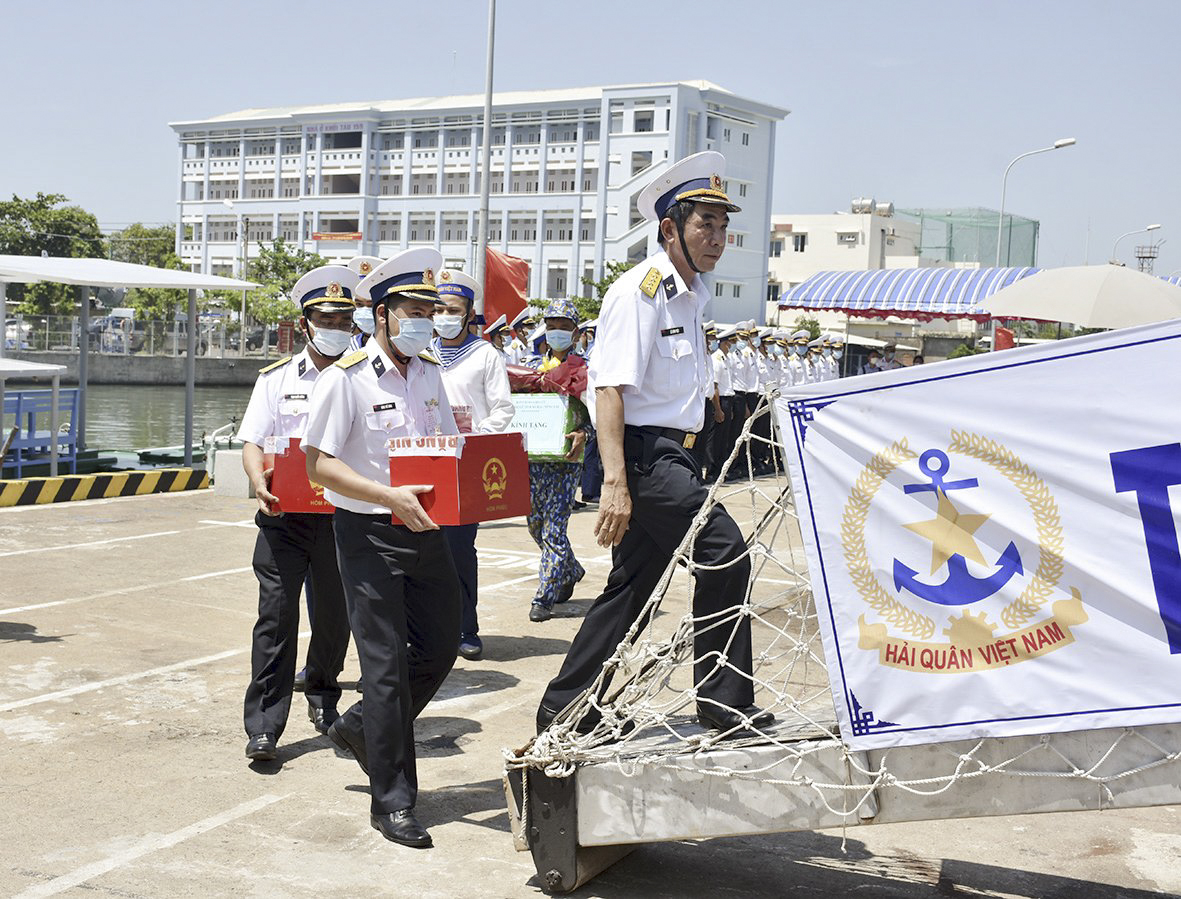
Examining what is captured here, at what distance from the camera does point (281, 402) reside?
21.1 ft

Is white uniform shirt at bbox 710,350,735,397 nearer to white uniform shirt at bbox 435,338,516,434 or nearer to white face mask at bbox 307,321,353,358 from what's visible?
white uniform shirt at bbox 435,338,516,434

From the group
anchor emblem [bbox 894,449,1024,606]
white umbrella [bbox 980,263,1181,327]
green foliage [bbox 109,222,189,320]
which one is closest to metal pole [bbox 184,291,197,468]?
white umbrella [bbox 980,263,1181,327]

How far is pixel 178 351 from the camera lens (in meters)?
53.1

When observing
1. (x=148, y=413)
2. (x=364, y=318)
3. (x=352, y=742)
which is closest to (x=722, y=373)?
(x=364, y=318)


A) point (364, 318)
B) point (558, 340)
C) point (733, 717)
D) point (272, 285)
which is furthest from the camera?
point (272, 285)

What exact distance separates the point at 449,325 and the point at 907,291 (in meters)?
25.7

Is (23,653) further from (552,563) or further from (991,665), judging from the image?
(991,665)

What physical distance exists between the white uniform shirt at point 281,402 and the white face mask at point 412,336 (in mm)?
1330

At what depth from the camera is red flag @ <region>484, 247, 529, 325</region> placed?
57.3ft

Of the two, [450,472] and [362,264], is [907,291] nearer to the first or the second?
[362,264]

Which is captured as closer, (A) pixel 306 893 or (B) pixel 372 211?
(A) pixel 306 893

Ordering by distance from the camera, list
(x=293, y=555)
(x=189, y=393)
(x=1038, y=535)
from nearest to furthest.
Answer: (x=1038, y=535) → (x=293, y=555) → (x=189, y=393)

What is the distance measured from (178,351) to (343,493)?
5067cm

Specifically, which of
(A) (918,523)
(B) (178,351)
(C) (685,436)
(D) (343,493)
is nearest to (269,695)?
(D) (343,493)
